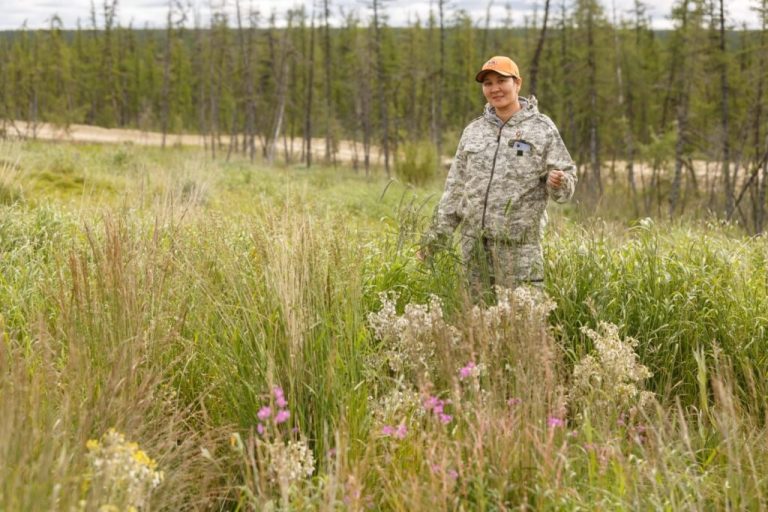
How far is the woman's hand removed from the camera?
4.17 metres

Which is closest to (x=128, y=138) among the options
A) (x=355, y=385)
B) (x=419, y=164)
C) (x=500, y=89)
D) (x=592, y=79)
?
(x=592, y=79)

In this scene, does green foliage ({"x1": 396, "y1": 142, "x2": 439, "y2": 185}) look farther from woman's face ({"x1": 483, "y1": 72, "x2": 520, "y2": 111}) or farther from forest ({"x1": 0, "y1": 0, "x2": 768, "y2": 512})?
woman's face ({"x1": 483, "y1": 72, "x2": 520, "y2": 111})

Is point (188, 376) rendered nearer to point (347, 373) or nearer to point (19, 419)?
point (347, 373)

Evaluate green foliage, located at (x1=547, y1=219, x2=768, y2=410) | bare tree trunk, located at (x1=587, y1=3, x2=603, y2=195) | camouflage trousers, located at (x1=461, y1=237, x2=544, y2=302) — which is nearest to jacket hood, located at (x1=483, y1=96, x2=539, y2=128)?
camouflage trousers, located at (x1=461, y1=237, x2=544, y2=302)

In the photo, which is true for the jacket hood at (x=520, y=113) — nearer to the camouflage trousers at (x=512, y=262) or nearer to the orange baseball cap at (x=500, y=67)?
the orange baseball cap at (x=500, y=67)

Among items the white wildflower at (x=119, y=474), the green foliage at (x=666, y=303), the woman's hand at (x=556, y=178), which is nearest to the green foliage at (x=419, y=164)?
the green foliage at (x=666, y=303)

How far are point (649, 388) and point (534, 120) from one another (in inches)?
67.6

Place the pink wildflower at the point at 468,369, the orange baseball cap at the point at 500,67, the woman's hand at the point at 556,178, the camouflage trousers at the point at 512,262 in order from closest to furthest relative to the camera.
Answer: the pink wildflower at the point at 468,369
the woman's hand at the point at 556,178
the orange baseball cap at the point at 500,67
the camouflage trousers at the point at 512,262

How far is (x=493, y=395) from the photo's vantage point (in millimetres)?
2791

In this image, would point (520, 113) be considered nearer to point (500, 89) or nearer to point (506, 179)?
point (500, 89)

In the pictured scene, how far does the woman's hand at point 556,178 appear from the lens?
4.17 meters

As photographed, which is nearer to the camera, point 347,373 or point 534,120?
point 347,373

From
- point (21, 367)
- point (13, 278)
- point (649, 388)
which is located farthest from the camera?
point (13, 278)

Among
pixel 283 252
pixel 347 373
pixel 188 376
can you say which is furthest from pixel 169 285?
pixel 347 373
